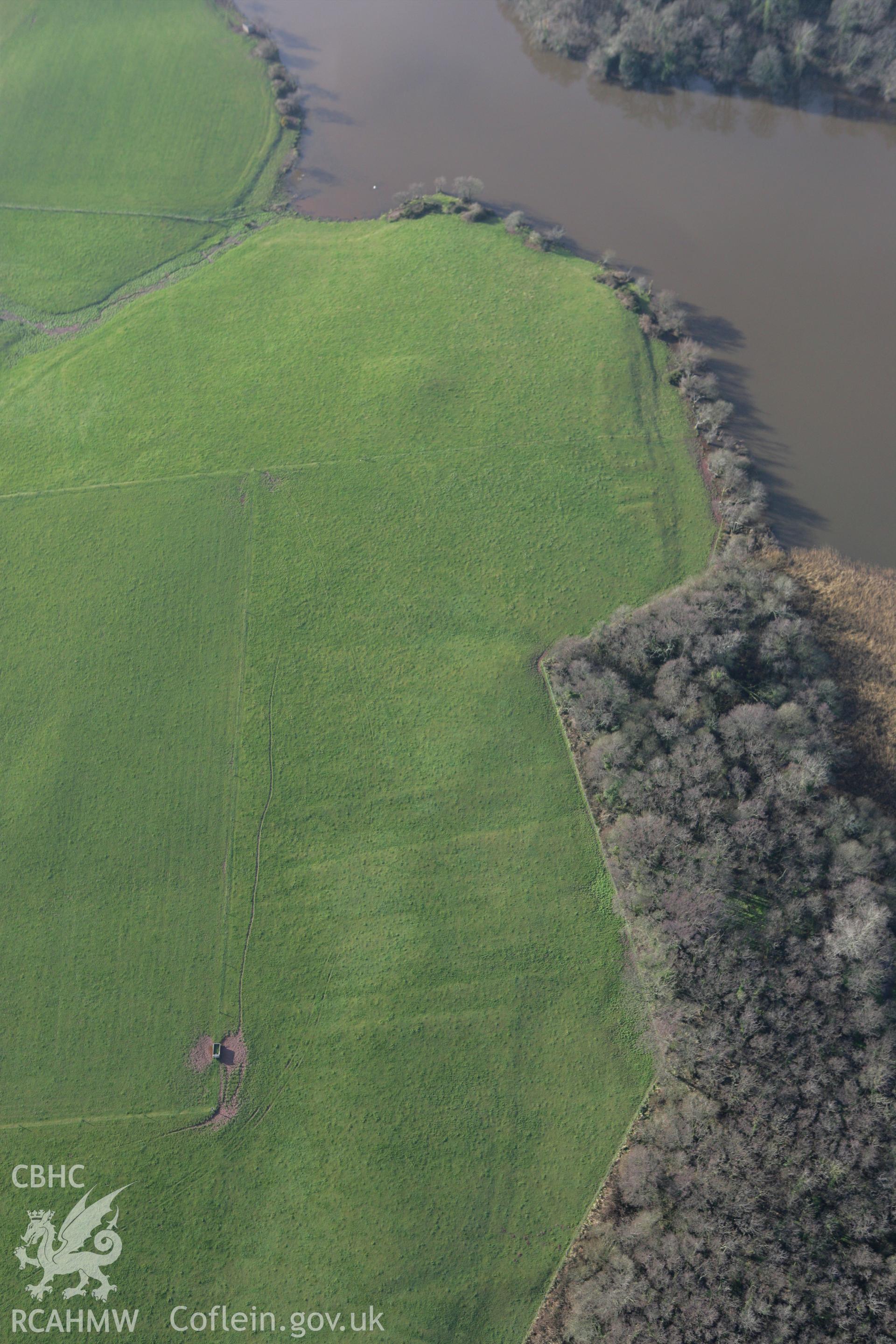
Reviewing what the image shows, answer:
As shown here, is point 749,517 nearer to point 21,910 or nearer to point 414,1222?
point 414,1222

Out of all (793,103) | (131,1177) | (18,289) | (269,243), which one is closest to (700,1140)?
(131,1177)

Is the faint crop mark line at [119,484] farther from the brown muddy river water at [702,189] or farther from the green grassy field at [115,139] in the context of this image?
the brown muddy river water at [702,189]

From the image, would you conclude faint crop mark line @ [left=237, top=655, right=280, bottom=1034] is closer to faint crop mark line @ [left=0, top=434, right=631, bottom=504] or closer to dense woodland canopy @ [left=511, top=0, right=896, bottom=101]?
faint crop mark line @ [left=0, top=434, right=631, bottom=504]

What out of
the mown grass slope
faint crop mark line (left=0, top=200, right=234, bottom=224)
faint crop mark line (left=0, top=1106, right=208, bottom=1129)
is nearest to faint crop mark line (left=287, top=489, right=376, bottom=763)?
the mown grass slope

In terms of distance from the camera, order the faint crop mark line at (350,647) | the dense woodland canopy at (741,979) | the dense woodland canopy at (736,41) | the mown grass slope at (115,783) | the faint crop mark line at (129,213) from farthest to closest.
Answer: the dense woodland canopy at (736,41) < the faint crop mark line at (129,213) < the faint crop mark line at (350,647) < the mown grass slope at (115,783) < the dense woodland canopy at (741,979)

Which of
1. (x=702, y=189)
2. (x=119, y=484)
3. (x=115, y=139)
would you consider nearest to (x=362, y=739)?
(x=119, y=484)

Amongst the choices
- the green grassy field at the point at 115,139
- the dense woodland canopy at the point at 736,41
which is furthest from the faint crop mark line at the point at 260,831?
the dense woodland canopy at the point at 736,41
